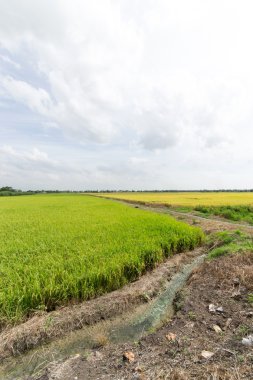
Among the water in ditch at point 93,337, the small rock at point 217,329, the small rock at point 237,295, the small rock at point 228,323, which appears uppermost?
the small rock at point 237,295

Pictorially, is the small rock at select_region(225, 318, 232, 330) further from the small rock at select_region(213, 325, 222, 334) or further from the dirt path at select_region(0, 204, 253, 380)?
the small rock at select_region(213, 325, 222, 334)

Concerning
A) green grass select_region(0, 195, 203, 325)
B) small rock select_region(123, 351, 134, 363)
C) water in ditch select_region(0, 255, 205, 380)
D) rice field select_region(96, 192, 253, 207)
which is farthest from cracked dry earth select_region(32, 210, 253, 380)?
rice field select_region(96, 192, 253, 207)

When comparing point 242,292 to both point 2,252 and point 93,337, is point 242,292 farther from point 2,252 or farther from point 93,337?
point 2,252

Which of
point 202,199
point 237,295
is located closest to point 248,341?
point 237,295

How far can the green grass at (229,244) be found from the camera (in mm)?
8742

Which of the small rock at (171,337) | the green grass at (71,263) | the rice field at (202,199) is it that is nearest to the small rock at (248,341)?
the small rock at (171,337)

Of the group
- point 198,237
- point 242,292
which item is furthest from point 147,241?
point 242,292

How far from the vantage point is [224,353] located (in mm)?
3615

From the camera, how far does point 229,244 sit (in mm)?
9875

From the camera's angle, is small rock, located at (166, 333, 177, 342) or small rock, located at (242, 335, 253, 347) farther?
small rock, located at (166, 333, 177, 342)

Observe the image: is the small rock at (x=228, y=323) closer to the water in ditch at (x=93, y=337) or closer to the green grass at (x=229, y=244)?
the water in ditch at (x=93, y=337)

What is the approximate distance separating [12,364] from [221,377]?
11.0 feet

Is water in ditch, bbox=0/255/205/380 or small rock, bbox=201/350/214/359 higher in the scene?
small rock, bbox=201/350/214/359

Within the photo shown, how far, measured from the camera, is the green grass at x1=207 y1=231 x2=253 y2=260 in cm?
874
